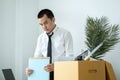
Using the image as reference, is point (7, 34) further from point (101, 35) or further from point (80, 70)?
point (80, 70)

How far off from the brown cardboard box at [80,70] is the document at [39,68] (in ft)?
1.04

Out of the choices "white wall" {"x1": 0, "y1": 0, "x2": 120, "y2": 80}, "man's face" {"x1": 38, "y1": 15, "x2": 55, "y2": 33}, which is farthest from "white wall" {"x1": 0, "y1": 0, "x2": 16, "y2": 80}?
"man's face" {"x1": 38, "y1": 15, "x2": 55, "y2": 33}

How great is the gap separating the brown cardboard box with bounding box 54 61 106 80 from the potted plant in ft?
2.29

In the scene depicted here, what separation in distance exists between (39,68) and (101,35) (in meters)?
0.77

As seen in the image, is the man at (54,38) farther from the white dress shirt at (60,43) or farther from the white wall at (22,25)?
the white wall at (22,25)

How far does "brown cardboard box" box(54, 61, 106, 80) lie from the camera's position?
60.3 inches

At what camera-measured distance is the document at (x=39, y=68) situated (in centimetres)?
204

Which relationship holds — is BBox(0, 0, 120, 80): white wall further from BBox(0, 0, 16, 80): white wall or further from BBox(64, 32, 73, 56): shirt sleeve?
BBox(64, 32, 73, 56): shirt sleeve

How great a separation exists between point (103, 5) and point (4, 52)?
67.0 inches

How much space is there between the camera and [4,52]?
11.6 feet

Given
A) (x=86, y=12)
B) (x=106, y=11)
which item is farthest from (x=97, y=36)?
(x=86, y=12)

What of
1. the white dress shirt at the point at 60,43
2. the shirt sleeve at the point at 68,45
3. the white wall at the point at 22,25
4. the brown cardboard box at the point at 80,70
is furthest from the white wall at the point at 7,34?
the brown cardboard box at the point at 80,70

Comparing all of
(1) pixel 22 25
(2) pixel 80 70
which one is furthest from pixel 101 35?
(1) pixel 22 25

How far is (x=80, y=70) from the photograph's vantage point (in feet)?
5.02
